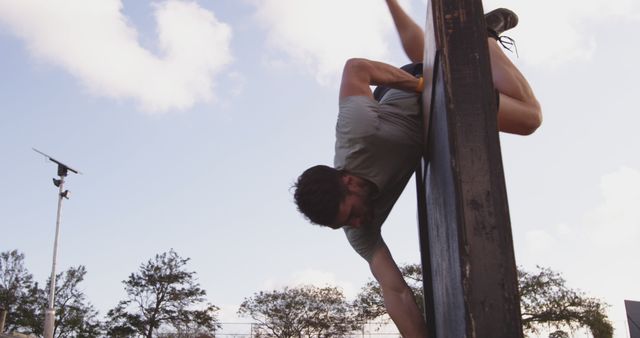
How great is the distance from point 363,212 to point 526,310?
3013cm

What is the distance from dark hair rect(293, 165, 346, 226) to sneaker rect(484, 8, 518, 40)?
113cm

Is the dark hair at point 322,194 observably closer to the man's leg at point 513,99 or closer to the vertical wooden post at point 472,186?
the man's leg at point 513,99

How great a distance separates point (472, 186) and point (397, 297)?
1503mm

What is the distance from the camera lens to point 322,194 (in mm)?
2006

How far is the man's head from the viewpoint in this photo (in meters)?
2.00

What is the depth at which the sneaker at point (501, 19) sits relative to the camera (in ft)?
8.46

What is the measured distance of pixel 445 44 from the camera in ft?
3.74

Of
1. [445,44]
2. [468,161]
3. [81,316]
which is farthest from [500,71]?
[81,316]

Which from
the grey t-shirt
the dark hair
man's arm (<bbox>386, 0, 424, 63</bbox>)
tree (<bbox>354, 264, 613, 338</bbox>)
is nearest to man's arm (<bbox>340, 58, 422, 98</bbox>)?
the grey t-shirt

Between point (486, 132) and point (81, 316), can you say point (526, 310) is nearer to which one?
point (81, 316)

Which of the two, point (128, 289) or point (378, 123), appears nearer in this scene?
point (378, 123)

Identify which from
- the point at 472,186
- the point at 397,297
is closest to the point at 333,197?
the point at 397,297

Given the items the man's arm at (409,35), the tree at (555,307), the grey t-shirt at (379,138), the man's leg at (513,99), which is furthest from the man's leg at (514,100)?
the tree at (555,307)

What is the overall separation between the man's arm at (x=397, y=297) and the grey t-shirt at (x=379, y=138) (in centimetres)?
38
